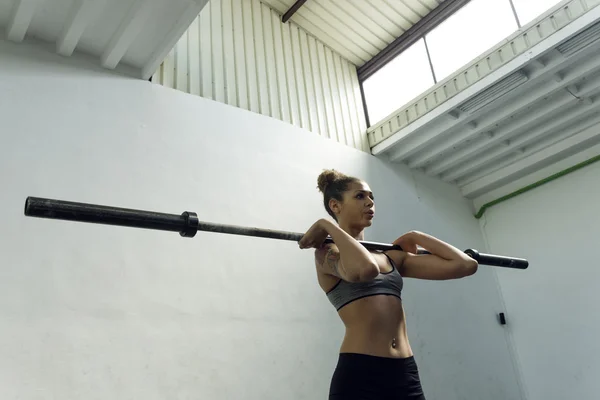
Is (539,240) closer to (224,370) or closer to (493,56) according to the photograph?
(493,56)

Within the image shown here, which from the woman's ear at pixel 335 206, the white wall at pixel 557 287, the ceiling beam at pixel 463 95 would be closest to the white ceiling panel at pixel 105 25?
the woman's ear at pixel 335 206

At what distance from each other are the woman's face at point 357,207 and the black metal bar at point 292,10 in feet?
9.51

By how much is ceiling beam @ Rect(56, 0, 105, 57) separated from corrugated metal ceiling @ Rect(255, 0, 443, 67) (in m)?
2.03

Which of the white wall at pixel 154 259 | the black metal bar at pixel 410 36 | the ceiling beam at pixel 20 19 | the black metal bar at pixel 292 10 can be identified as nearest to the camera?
the white wall at pixel 154 259

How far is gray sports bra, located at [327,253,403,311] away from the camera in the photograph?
1665 millimetres

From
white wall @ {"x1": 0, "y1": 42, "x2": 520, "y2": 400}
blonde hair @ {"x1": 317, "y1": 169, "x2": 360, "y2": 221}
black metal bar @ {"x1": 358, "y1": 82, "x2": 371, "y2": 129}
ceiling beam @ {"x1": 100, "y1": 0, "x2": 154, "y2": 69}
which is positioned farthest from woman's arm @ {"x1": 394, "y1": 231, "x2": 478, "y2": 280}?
black metal bar @ {"x1": 358, "y1": 82, "x2": 371, "y2": 129}

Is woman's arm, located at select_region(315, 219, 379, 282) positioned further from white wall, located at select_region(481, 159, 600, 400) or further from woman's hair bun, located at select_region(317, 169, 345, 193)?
white wall, located at select_region(481, 159, 600, 400)

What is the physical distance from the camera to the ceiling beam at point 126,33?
105 inches

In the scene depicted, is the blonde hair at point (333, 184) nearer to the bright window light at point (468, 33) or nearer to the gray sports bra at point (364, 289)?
the gray sports bra at point (364, 289)

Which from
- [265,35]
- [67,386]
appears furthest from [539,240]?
[67,386]

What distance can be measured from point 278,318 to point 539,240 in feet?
9.60

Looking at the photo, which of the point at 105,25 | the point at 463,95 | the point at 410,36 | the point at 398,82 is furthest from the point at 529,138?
the point at 105,25

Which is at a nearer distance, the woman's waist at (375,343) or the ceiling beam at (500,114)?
the woman's waist at (375,343)

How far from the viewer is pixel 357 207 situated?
1.92 metres
